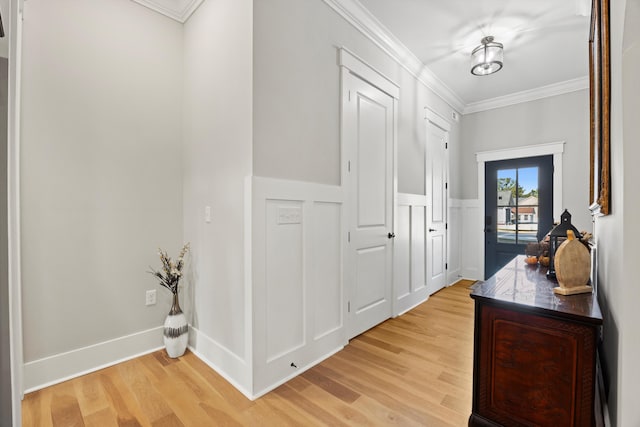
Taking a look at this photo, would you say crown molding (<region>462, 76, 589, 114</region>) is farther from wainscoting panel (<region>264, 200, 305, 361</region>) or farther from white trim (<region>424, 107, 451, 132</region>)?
wainscoting panel (<region>264, 200, 305, 361</region>)

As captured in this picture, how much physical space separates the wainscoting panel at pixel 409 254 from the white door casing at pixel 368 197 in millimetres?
168

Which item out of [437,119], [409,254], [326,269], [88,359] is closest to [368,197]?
[326,269]

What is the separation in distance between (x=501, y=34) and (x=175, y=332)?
411cm

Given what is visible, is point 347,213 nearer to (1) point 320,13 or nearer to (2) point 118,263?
(1) point 320,13

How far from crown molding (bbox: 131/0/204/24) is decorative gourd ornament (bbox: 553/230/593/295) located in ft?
9.74

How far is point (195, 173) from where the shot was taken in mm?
2393

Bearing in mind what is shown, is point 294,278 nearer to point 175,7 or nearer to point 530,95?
point 175,7

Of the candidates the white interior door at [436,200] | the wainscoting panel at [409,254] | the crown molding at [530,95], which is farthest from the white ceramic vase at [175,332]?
the crown molding at [530,95]

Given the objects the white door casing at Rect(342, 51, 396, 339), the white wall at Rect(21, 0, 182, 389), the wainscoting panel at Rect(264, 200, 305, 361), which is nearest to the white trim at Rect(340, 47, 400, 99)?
the white door casing at Rect(342, 51, 396, 339)

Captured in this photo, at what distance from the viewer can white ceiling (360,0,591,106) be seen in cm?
252

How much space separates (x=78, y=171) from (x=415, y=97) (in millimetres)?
3457

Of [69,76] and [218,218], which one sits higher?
[69,76]

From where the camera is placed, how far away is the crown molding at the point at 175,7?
7.69ft

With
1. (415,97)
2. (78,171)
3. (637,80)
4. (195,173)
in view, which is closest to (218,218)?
(195,173)
